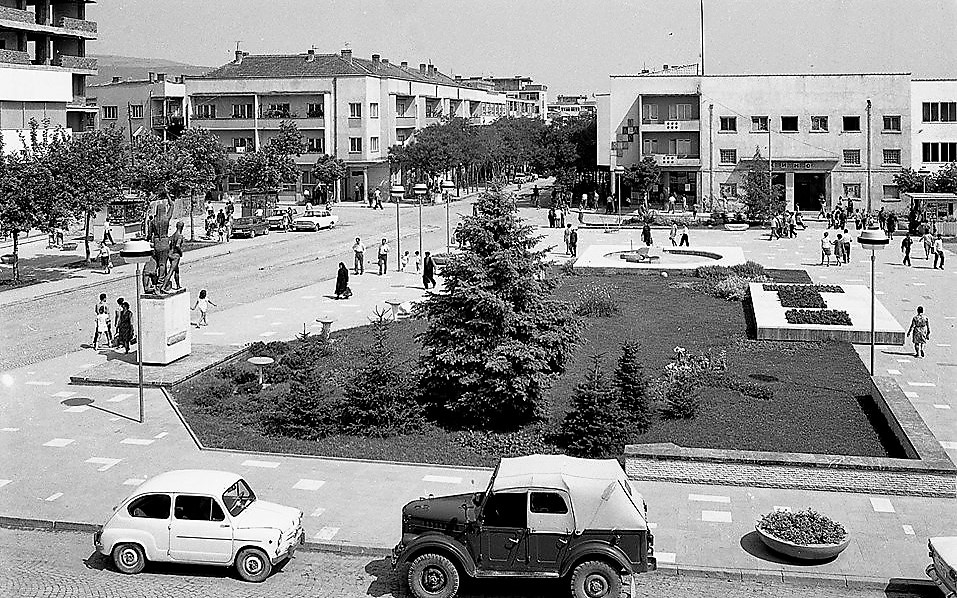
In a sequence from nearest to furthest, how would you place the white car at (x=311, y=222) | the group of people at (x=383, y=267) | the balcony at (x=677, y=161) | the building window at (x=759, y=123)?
1. the group of people at (x=383, y=267)
2. the white car at (x=311, y=222)
3. the building window at (x=759, y=123)
4. the balcony at (x=677, y=161)

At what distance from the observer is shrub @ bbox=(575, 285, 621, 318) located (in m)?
29.3

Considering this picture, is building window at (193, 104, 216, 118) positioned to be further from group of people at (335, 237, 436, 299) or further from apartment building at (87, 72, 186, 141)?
group of people at (335, 237, 436, 299)

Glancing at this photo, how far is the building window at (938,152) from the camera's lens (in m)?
70.6

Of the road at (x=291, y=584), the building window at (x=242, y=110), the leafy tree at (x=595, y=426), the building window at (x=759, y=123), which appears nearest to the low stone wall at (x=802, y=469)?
the leafy tree at (x=595, y=426)

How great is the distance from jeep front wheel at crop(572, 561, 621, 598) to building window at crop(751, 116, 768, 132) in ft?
208

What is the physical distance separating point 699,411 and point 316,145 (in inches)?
2617

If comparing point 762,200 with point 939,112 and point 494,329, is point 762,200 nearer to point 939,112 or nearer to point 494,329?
point 939,112

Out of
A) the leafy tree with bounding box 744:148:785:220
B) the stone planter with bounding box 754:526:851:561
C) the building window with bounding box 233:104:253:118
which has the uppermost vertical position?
the building window with bounding box 233:104:253:118

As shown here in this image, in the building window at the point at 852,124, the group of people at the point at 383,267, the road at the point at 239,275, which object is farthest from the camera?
the building window at the point at 852,124

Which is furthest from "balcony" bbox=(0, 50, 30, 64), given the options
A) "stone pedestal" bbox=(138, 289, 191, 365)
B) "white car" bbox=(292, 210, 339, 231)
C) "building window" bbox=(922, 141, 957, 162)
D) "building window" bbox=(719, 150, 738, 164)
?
"building window" bbox=(922, 141, 957, 162)

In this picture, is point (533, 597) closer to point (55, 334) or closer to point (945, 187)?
point (55, 334)

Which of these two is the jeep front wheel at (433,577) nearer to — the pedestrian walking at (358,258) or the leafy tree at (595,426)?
the leafy tree at (595,426)

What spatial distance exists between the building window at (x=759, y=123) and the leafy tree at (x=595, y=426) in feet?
188

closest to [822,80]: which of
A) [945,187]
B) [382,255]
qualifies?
[945,187]
